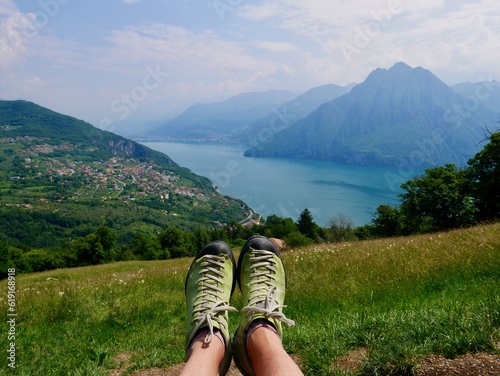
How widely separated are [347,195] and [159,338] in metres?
156

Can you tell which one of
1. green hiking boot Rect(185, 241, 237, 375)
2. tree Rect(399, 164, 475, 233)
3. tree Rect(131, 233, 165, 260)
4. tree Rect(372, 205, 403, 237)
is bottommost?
tree Rect(131, 233, 165, 260)

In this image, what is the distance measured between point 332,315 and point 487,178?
39.4 meters

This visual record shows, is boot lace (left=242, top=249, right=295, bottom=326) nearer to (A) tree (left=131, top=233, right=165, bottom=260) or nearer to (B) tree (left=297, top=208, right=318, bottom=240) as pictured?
(B) tree (left=297, top=208, right=318, bottom=240)

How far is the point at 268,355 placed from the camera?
247 centimetres

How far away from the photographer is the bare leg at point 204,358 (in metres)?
2.34

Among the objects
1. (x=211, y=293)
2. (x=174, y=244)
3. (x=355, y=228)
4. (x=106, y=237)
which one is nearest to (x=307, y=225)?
(x=355, y=228)

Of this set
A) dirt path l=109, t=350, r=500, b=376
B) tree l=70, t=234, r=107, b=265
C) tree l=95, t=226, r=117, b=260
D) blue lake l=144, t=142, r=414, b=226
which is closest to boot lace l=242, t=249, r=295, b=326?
dirt path l=109, t=350, r=500, b=376

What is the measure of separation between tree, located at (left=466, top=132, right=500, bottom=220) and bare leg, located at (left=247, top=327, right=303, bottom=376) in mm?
37939

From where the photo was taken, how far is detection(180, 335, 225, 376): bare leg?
2.34 m

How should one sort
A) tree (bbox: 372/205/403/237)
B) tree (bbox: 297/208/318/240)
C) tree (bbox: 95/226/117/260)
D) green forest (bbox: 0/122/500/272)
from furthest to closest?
tree (bbox: 297/208/318/240)
tree (bbox: 95/226/117/260)
tree (bbox: 372/205/403/237)
green forest (bbox: 0/122/500/272)

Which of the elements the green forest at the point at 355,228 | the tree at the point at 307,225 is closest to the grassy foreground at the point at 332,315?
the green forest at the point at 355,228

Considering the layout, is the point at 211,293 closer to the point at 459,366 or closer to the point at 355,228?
the point at 459,366

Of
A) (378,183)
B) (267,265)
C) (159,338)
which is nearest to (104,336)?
(159,338)

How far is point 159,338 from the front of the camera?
14.5 ft
